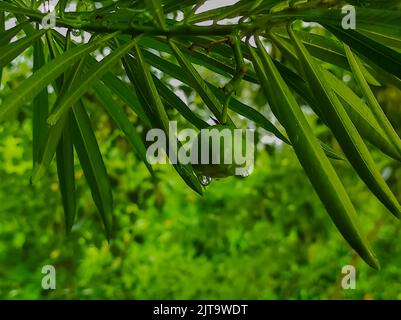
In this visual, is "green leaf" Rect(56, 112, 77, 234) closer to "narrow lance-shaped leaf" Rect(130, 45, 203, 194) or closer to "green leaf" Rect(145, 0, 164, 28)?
"narrow lance-shaped leaf" Rect(130, 45, 203, 194)

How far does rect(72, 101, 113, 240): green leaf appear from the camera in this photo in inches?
46.1

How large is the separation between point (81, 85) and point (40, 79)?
47mm

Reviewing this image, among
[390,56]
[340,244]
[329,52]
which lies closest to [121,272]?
[340,244]

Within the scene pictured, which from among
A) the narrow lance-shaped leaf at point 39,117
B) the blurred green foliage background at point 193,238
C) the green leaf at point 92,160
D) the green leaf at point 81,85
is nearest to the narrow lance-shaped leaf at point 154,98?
the green leaf at point 81,85

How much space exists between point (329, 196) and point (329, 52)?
35 cm

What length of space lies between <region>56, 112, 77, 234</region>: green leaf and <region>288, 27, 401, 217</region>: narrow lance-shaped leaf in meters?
0.49

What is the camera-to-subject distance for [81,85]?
0.80 meters

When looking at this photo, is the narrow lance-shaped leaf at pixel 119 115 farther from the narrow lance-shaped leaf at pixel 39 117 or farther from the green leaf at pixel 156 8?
the green leaf at pixel 156 8

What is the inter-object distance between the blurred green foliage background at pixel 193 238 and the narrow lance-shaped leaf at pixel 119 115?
1602mm

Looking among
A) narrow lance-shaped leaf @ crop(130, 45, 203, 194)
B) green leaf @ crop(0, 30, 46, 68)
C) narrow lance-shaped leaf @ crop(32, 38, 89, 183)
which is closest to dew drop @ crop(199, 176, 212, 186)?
narrow lance-shaped leaf @ crop(130, 45, 203, 194)

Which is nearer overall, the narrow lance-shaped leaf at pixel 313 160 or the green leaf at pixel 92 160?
the narrow lance-shaped leaf at pixel 313 160

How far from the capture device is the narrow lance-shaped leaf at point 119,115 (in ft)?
4.20

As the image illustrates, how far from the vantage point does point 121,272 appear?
3197 millimetres
